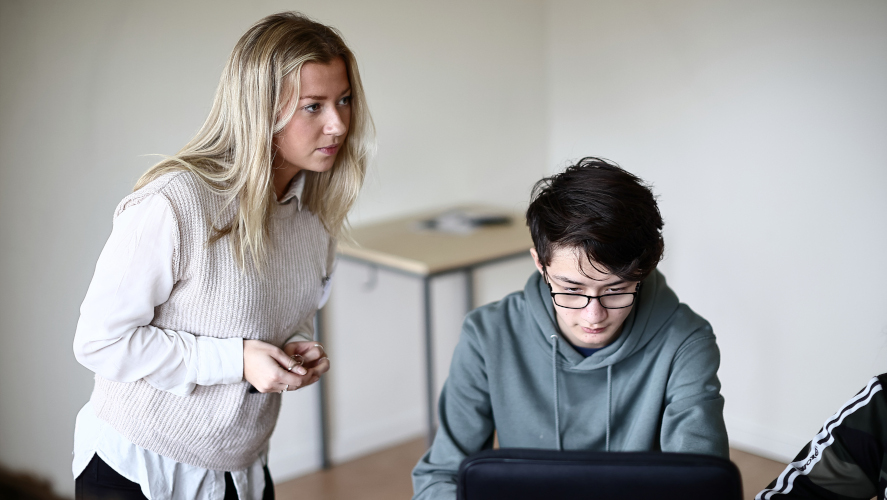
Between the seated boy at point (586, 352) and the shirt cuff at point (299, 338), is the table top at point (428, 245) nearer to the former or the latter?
the shirt cuff at point (299, 338)

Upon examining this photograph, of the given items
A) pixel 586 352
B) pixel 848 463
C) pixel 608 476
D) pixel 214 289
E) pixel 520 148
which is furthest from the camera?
pixel 520 148

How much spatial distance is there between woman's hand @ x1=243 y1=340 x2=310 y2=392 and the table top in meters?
1.09

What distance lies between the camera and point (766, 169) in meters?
2.79

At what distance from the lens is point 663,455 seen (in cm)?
79

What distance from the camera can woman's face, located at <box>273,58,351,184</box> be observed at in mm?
1332

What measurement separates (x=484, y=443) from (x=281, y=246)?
1.74 feet

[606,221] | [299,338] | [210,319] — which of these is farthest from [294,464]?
[606,221]

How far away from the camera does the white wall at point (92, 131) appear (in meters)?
2.04

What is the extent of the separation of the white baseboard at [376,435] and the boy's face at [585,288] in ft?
6.46

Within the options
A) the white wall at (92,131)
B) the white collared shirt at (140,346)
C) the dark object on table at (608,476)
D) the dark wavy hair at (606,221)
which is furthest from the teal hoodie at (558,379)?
the white wall at (92,131)

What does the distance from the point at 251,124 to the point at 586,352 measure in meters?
0.73

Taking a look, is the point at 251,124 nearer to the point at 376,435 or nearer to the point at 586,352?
the point at 586,352

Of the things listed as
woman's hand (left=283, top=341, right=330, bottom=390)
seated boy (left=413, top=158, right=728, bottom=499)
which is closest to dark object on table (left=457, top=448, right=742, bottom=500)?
seated boy (left=413, top=158, right=728, bottom=499)

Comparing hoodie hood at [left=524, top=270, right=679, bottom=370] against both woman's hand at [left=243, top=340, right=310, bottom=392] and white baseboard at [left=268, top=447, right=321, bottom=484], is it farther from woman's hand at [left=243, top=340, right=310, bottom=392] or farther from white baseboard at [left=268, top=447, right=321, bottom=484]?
white baseboard at [left=268, top=447, right=321, bottom=484]
